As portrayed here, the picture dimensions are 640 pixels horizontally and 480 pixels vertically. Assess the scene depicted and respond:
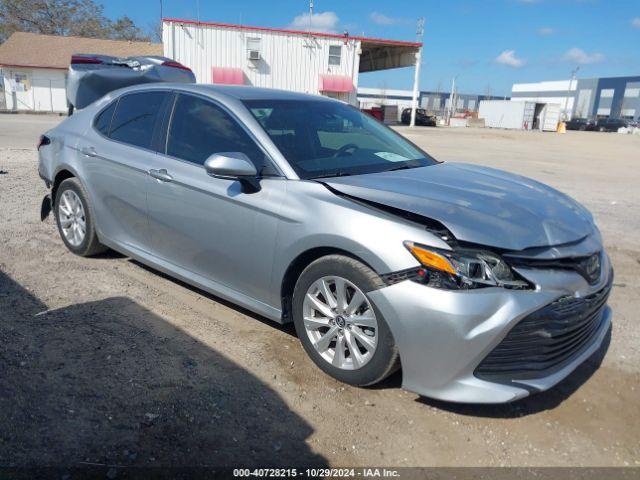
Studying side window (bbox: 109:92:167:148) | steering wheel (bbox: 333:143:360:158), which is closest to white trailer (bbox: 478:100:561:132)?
steering wheel (bbox: 333:143:360:158)

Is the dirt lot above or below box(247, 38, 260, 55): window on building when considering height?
below

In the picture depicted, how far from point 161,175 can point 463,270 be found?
7.90 ft

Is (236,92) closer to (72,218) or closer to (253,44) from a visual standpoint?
(72,218)

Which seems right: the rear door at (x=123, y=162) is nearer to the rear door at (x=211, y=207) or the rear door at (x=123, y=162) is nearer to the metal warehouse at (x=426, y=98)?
the rear door at (x=211, y=207)

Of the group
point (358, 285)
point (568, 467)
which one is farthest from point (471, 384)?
point (358, 285)

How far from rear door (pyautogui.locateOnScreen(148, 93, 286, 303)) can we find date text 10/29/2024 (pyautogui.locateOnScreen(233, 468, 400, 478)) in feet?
4.00

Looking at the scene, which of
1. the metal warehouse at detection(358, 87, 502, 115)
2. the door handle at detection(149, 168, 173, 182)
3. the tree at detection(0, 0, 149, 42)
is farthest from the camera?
the metal warehouse at detection(358, 87, 502, 115)

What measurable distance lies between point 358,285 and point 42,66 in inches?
1729

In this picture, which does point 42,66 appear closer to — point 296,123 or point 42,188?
point 42,188

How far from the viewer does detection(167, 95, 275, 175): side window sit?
3.58m

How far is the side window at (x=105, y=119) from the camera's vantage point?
4738mm

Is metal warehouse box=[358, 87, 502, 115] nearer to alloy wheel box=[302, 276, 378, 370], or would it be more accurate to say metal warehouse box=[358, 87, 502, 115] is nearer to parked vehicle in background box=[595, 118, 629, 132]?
parked vehicle in background box=[595, 118, 629, 132]

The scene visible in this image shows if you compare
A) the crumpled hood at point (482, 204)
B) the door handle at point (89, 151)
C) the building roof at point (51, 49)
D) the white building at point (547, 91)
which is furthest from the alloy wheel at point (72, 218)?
the white building at point (547, 91)

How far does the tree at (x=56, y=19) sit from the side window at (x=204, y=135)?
2299 inches
